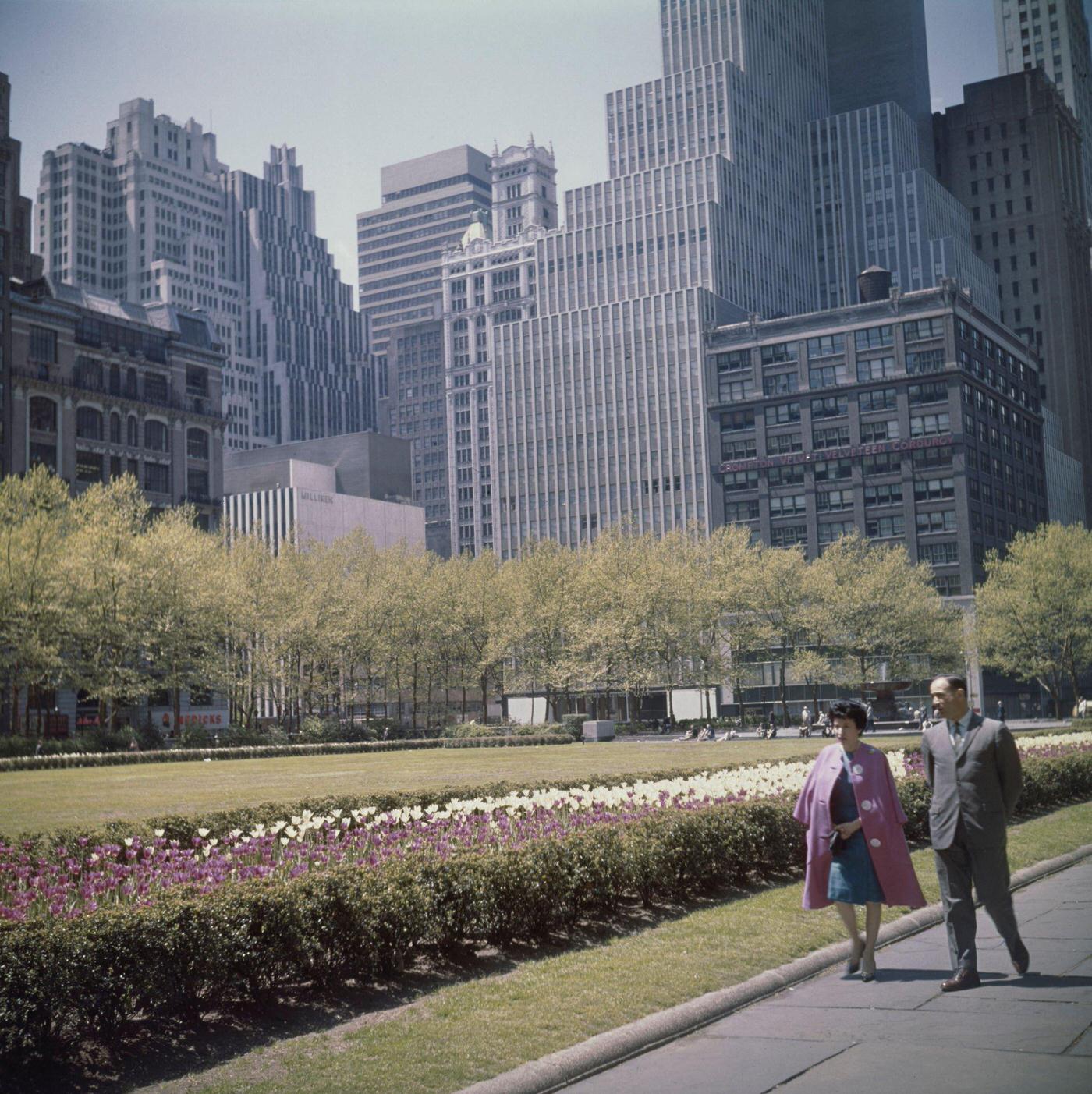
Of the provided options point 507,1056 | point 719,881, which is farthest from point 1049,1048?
point 719,881

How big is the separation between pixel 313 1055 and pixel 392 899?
2085 mm

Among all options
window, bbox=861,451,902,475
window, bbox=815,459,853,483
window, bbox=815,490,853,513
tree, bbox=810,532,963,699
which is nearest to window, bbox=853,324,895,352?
window, bbox=861,451,902,475

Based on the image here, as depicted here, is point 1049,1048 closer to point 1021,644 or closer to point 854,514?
point 1021,644

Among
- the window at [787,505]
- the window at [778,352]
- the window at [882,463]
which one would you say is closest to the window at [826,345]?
the window at [778,352]

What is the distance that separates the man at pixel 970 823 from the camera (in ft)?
32.1

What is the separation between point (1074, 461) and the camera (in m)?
158

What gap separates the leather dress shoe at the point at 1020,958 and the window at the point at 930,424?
373 ft

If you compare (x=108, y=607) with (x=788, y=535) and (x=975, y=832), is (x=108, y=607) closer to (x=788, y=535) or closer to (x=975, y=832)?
(x=975, y=832)

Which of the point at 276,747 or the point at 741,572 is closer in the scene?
the point at 276,747

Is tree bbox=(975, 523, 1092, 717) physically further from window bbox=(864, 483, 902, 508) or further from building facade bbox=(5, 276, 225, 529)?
building facade bbox=(5, 276, 225, 529)

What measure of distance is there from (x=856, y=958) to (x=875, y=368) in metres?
118

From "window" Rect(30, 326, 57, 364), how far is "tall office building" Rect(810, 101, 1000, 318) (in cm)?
10681

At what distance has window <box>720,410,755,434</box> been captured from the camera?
130 metres

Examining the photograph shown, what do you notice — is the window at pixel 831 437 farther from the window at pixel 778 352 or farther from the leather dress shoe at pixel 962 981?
the leather dress shoe at pixel 962 981
